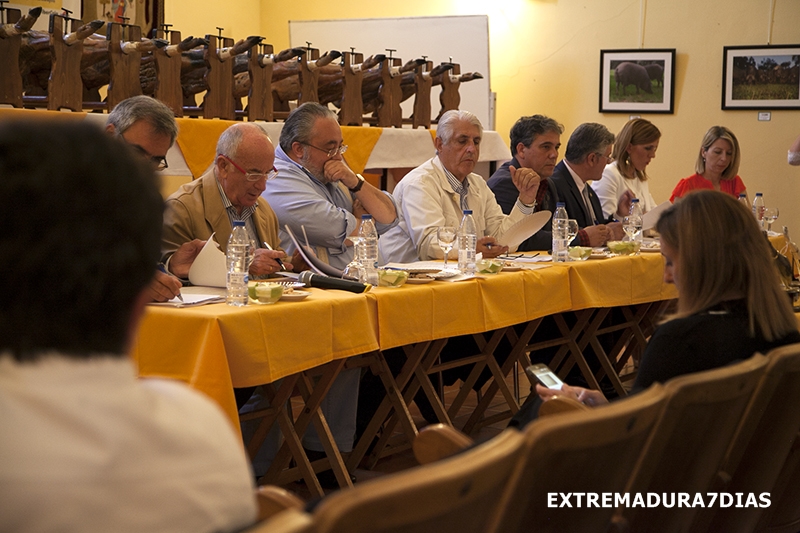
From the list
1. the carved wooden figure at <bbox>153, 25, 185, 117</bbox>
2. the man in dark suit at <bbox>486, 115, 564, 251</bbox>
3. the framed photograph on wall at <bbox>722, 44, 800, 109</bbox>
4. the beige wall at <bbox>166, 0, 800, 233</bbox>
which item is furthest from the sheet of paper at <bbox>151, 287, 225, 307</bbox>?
the framed photograph on wall at <bbox>722, 44, 800, 109</bbox>

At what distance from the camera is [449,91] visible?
6566 millimetres

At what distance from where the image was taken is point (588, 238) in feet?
14.8

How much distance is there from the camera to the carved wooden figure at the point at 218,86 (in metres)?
5.03

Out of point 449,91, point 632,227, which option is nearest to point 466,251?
point 632,227

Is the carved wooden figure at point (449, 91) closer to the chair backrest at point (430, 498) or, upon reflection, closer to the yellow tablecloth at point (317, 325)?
the yellow tablecloth at point (317, 325)

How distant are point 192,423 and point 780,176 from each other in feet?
27.3

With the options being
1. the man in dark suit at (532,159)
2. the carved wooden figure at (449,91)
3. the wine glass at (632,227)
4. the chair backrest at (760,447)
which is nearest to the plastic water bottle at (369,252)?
the chair backrest at (760,447)

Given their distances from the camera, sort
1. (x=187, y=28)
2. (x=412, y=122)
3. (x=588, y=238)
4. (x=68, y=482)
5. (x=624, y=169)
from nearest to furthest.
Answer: (x=68, y=482)
(x=588, y=238)
(x=624, y=169)
(x=412, y=122)
(x=187, y=28)

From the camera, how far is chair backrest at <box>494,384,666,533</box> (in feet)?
4.28

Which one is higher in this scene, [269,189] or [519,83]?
[519,83]

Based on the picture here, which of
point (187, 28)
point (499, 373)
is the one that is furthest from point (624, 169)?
point (187, 28)

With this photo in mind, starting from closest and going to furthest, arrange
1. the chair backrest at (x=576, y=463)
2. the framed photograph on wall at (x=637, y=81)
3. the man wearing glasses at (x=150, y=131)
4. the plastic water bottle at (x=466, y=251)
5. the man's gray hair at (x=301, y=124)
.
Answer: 1. the chair backrest at (x=576, y=463)
2. the man wearing glasses at (x=150, y=131)
3. the plastic water bottle at (x=466, y=251)
4. the man's gray hair at (x=301, y=124)
5. the framed photograph on wall at (x=637, y=81)

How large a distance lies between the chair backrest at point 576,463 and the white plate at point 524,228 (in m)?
2.33

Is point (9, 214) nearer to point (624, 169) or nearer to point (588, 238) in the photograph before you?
point (588, 238)
